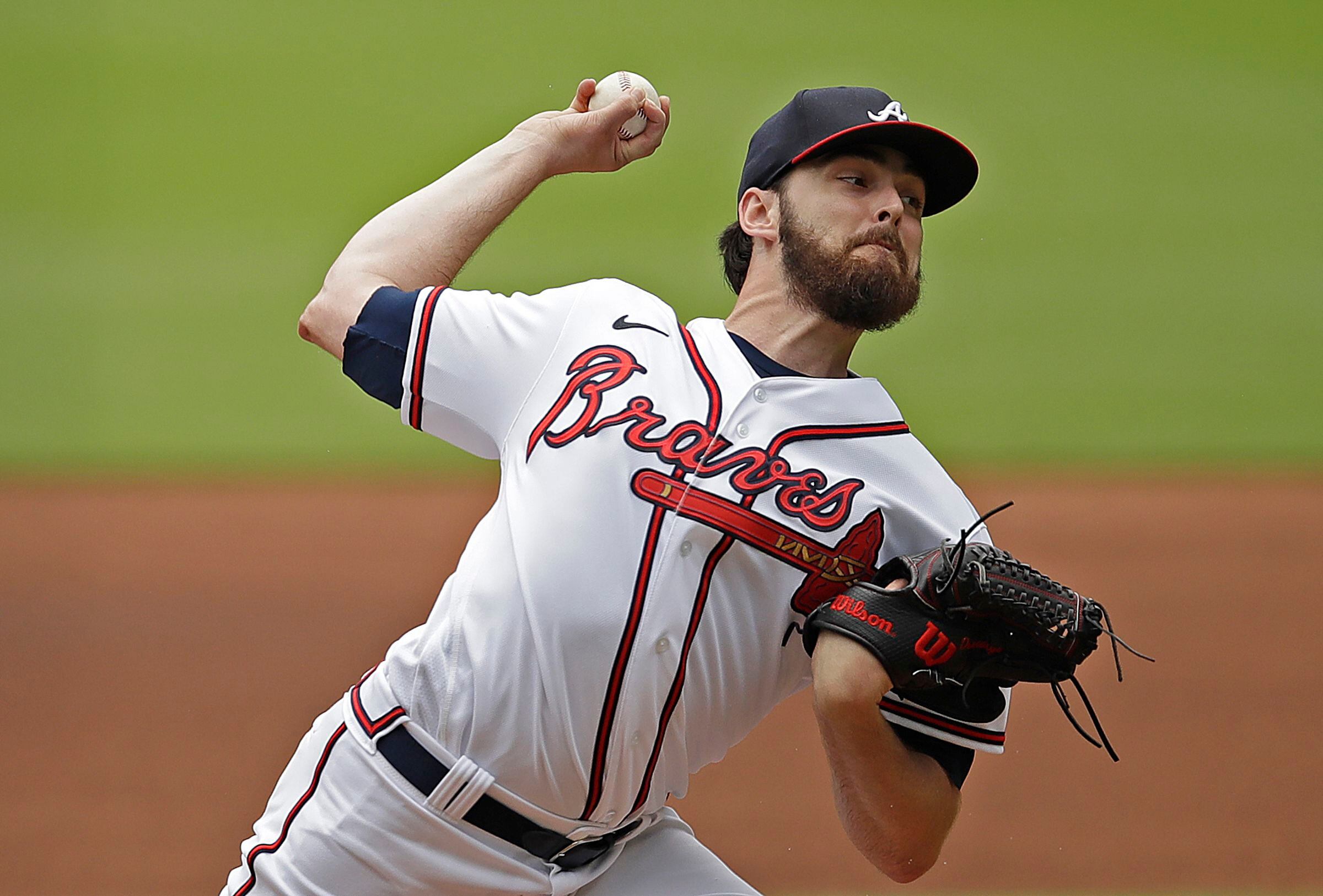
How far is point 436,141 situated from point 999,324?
1.94 m

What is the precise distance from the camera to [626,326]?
133 centimetres

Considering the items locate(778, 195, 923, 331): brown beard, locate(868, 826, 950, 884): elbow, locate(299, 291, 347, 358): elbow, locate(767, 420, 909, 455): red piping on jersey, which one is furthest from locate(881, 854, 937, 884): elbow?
locate(299, 291, 347, 358): elbow

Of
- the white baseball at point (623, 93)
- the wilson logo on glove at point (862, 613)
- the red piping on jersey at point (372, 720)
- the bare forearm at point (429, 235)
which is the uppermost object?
the white baseball at point (623, 93)

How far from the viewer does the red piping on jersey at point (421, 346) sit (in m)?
1.30

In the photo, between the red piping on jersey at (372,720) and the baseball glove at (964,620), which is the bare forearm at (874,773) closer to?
the baseball glove at (964,620)

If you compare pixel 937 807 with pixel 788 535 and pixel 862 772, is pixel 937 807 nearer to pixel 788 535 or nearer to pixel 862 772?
pixel 862 772

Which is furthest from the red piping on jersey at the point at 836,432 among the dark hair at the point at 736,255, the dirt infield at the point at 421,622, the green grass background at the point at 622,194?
the green grass background at the point at 622,194

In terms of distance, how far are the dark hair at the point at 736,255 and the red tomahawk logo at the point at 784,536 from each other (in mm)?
451

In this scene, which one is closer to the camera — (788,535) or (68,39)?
(788,535)

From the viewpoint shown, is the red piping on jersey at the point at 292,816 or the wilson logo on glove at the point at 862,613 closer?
the wilson logo on glove at the point at 862,613

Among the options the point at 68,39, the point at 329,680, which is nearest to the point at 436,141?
the point at 68,39

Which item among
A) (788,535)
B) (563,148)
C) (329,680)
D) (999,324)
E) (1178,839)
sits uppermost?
(563,148)

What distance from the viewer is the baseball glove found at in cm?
117

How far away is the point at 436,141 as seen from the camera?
4.12 m
